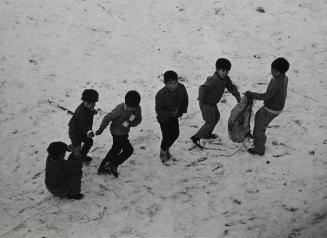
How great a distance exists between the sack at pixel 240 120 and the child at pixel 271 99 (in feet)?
0.95

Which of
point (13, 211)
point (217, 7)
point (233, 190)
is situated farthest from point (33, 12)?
point (233, 190)

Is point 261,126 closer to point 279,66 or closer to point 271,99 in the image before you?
point 271,99

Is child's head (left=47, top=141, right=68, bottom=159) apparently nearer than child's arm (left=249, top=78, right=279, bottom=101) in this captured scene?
Yes

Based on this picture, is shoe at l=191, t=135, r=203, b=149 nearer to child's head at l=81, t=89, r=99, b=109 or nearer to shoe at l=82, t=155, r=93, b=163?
shoe at l=82, t=155, r=93, b=163

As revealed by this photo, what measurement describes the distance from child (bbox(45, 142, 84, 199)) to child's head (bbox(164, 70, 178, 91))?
2.21 metres

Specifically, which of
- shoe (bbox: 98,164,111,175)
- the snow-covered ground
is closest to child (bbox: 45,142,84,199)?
the snow-covered ground

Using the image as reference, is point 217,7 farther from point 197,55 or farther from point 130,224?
point 130,224

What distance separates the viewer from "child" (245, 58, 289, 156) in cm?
695

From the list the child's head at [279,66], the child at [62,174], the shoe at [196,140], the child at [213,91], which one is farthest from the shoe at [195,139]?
the child at [62,174]

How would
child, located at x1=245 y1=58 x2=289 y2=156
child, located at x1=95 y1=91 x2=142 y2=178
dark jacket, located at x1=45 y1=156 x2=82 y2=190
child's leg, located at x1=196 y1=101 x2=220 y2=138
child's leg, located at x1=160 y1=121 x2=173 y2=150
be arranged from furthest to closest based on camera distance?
child's leg, located at x1=196 y1=101 x2=220 y2=138 < child's leg, located at x1=160 y1=121 x2=173 y2=150 < child, located at x1=245 y1=58 x2=289 y2=156 < child, located at x1=95 y1=91 x2=142 y2=178 < dark jacket, located at x1=45 y1=156 x2=82 y2=190

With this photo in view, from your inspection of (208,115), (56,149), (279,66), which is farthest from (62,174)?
(279,66)

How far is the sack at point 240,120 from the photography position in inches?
308

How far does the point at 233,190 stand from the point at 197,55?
6.22m

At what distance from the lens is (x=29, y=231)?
6.33 m
